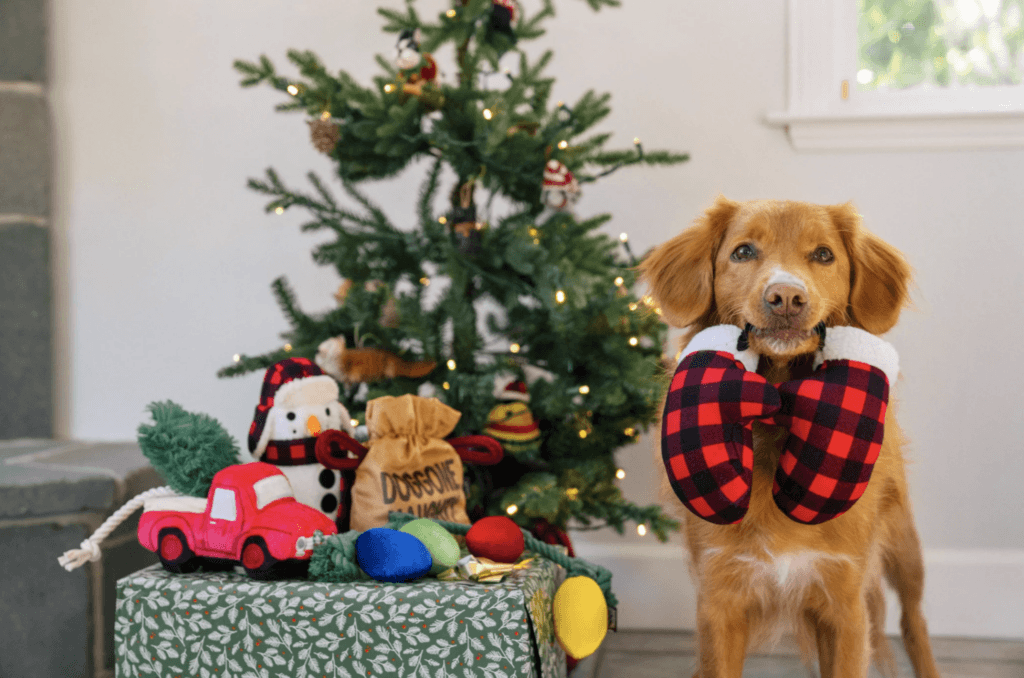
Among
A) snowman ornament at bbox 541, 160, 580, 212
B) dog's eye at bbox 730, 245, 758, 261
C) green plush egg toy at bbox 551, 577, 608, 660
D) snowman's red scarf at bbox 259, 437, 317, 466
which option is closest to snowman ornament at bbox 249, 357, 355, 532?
snowman's red scarf at bbox 259, 437, 317, 466

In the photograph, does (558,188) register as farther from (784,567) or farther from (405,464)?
(784,567)

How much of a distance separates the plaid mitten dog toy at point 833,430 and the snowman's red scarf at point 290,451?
728 millimetres

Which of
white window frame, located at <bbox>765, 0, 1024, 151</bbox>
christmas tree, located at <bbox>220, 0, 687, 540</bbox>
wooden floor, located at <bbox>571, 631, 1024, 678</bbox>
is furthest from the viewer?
white window frame, located at <bbox>765, 0, 1024, 151</bbox>

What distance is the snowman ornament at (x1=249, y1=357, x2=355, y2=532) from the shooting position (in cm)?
119

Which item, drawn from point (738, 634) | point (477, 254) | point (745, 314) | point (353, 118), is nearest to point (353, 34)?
point (353, 118)

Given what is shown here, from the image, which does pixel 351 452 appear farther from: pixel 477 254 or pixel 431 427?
pixel 477 254

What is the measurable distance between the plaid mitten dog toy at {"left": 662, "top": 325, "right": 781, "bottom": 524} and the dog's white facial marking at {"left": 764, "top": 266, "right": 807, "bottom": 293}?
93 mm

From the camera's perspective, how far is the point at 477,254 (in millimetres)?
1456

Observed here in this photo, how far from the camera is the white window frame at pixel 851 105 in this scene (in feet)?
5.87

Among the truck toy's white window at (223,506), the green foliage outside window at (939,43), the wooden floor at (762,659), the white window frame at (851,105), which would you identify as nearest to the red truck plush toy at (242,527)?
the truck toy's white window at (223,506)

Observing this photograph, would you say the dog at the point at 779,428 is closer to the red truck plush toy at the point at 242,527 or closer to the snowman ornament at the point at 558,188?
the snowman ornament at the point at 558,188

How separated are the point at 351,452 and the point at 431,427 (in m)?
0.14

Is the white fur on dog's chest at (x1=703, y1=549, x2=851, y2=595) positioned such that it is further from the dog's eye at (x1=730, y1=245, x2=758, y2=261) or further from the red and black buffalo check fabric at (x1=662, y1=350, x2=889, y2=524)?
the dog's eye at (x1=730, y1=245, x2=758, y2=261)

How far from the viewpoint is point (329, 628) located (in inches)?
39.8
